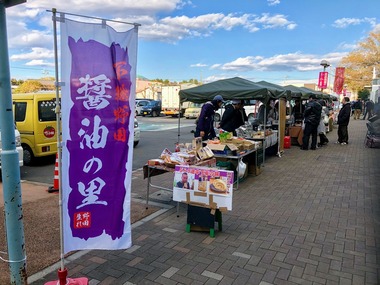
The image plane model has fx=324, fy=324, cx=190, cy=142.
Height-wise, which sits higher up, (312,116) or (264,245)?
(312,116)

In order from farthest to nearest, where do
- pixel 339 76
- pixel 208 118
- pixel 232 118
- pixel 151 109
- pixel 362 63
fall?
pixel 362 63, pixel 151 109, pixel 339 76, pixel 232 118, pixel 208 118

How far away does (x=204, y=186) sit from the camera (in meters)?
4.32

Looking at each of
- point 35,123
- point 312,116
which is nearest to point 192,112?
point 312,116

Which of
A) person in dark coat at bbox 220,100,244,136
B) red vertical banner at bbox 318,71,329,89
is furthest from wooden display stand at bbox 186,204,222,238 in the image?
red vertical banner at bbox 318,71,329,89

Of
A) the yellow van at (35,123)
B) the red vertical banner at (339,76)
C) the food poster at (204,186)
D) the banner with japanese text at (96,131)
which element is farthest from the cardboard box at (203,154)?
the red vertical banner at (339,76)

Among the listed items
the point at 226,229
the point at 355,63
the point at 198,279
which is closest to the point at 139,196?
the point at 226,229

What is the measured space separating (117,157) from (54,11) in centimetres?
133

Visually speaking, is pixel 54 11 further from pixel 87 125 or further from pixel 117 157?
pixel 117 157

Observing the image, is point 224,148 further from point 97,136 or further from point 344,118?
point 344,118

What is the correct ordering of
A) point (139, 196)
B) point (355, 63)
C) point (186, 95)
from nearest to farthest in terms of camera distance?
point (139, 196)
point (186, 95)
point (355, 63)

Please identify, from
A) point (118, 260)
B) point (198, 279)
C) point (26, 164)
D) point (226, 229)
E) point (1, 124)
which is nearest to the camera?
point (1, 124)

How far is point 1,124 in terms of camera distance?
2713 millimetres

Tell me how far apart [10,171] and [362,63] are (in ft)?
163

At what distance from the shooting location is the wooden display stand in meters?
4.33
